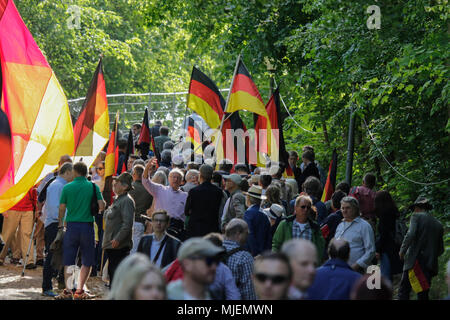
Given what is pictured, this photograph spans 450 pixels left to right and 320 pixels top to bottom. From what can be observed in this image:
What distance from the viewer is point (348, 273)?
7441 mm

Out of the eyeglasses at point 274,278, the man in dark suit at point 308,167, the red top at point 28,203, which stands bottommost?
the eyeglasses at point 274,278

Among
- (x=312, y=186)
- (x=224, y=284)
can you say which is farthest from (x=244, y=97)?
(x=224, y=284)

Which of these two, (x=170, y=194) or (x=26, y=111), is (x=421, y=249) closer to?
(x=170, y=194)

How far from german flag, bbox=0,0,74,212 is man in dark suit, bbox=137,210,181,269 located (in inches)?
56.0

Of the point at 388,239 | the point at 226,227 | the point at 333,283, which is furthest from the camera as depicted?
the point at 388,239

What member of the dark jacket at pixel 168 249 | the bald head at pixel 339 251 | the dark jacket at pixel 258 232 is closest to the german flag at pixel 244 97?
the dark jacket at pixel 258 232

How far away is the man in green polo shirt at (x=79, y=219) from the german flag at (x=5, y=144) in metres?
2.18

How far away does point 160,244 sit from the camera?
381 inches

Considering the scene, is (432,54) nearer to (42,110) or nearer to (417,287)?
(417,287)

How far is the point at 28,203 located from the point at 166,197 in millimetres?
3593

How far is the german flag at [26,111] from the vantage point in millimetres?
9828

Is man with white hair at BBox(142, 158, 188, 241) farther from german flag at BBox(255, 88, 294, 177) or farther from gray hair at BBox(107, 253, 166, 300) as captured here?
gray hair at BBox(107, 253, 166, 300)

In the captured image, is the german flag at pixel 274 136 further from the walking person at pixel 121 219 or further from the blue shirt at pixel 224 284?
the blue shirt at pixel 224 284

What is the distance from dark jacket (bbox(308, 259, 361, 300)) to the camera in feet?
23.5
